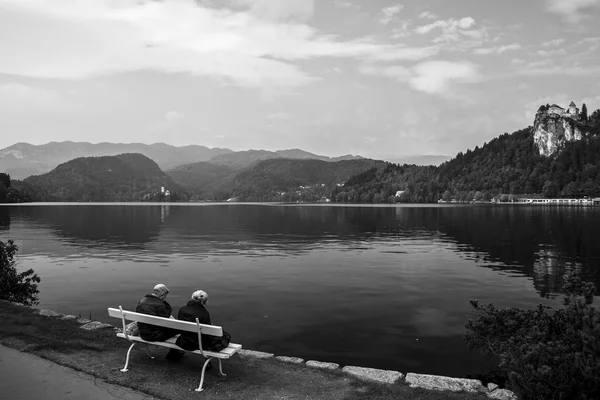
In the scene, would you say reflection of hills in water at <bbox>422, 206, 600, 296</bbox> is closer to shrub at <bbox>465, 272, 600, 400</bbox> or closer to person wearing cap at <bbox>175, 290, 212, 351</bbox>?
shrub at <bbox>465, 272, 600, 400</bbox>

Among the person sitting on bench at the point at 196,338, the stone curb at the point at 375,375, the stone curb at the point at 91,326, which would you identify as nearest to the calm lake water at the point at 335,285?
the stone curb at the point at 375,375

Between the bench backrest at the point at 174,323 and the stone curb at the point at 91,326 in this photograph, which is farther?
the stone curb at the point at 91,326

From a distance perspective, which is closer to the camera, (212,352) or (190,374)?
(212,352)

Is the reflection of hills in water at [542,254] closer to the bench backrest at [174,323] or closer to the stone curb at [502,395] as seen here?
the stone curb at [502,395]

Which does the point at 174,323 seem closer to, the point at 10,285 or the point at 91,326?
the point at 91,326

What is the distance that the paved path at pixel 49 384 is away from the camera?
977 centimetres

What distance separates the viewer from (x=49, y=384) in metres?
10.4

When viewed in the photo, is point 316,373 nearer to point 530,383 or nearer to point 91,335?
point 530,383

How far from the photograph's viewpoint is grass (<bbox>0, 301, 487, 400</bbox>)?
33.3 ft

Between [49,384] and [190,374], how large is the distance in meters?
3.17

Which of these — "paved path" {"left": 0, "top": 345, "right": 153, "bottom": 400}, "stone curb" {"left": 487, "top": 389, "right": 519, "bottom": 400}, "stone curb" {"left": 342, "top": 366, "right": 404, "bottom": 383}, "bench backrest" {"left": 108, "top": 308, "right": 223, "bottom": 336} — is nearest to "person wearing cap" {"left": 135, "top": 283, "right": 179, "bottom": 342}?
"bench backrest" {"left": 108, "top": 308, "right": 223, "bottom": 336}

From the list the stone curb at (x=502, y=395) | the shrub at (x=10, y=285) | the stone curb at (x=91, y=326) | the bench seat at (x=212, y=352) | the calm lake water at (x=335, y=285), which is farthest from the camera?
the shrub at (x=10, y=285)

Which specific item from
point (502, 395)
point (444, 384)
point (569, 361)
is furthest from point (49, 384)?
point (569, 361)

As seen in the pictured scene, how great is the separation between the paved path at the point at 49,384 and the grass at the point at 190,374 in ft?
0.88
